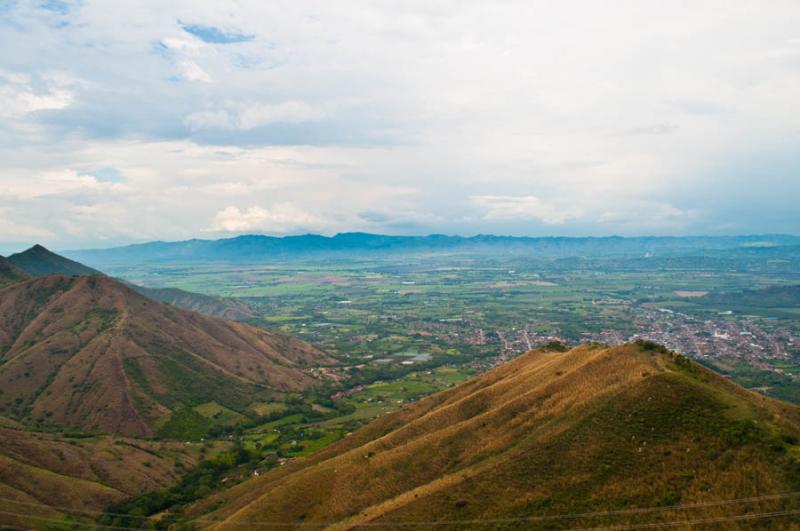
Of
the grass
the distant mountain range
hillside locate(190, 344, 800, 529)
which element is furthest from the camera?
the distant mountain range

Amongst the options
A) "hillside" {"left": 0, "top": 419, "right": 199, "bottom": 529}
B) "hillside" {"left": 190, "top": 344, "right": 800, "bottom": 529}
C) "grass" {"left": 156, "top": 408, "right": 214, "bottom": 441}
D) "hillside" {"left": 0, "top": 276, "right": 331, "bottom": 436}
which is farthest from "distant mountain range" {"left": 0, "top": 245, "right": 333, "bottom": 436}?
"hillside" {"left": 190, "top": 344, "right": 800, "bottom": 529}

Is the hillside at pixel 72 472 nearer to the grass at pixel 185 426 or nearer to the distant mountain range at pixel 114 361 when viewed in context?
the grass at pixel 185 426

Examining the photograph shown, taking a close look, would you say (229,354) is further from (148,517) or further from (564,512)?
(564,512)

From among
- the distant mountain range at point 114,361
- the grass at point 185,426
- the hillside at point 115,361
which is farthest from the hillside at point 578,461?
the hillside at point 115,361

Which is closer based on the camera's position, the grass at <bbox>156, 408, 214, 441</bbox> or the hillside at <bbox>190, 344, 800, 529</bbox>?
the hillside at <bbox>190, 344, 800, 529</bbox>

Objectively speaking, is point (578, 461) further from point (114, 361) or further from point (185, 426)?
point (114, 361)

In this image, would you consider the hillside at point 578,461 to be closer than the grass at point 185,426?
Yes

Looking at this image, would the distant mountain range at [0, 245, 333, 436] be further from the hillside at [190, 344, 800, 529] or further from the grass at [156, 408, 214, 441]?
the hillside at [190, 344, 800, 529]
